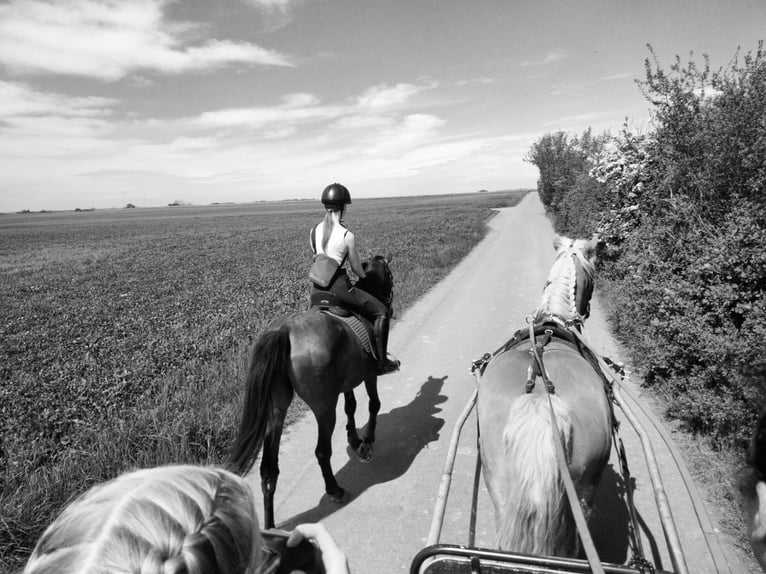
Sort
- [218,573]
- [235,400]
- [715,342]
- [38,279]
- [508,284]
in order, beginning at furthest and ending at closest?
[38,279]
[508,284]
[235,400]
[715,342]
[218,573]

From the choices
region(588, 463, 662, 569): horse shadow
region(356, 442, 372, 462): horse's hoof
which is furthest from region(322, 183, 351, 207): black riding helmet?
region(588, 463, 662, 569): horse shadow

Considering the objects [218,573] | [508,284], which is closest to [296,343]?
[218,573]

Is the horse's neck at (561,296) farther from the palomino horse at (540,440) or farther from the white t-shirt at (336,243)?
the white t-shirt at (336,243)

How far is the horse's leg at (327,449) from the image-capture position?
395cm

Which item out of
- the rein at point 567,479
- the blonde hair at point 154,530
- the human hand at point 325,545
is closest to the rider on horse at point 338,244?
the rein at point 567,479

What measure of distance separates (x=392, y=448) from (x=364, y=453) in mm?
443

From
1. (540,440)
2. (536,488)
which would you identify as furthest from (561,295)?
(536,488)

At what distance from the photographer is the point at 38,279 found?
67.5ft

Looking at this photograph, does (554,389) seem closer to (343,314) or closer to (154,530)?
(154,530)

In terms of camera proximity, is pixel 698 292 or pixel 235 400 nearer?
pixel 698 292

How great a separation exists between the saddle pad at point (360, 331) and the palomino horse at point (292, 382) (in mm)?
57

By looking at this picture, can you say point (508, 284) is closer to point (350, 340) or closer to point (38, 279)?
point (350, 340)

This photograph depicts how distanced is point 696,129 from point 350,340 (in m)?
7.62

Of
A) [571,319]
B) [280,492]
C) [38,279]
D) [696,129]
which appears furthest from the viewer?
[38,279]
